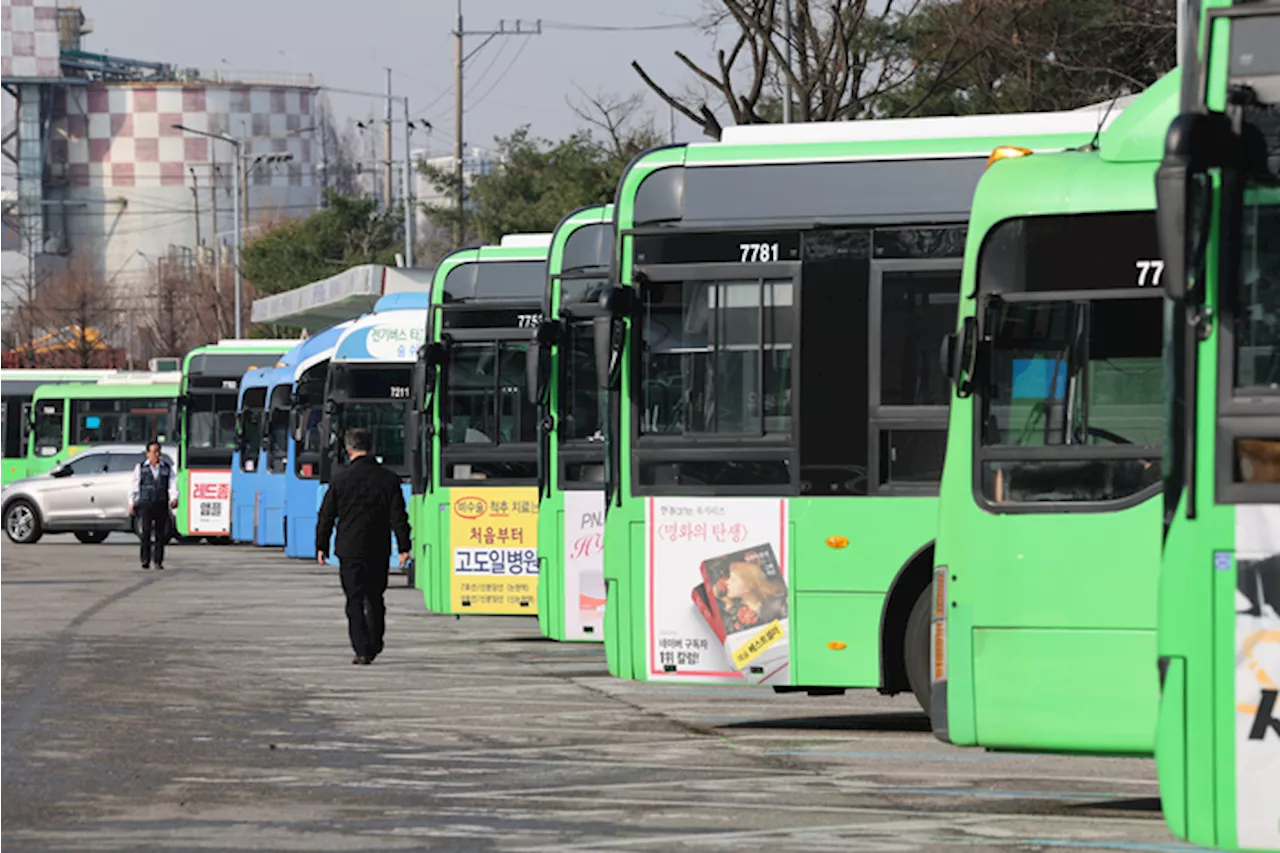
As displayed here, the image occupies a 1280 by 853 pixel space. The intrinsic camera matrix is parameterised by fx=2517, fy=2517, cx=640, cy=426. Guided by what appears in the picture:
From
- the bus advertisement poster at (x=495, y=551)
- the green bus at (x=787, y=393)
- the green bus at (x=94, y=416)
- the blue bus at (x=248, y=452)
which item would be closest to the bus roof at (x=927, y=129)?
the green bus at (x=787, y=393)

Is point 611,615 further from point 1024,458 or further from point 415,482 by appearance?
point 415,482

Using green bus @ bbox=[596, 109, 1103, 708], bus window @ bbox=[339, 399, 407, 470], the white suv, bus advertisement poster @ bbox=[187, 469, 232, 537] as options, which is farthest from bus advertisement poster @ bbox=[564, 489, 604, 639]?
the white suv

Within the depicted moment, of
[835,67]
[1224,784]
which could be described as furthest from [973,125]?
[835,67]

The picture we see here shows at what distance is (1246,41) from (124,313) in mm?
121424

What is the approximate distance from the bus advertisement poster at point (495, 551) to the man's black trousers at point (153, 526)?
13431 mm

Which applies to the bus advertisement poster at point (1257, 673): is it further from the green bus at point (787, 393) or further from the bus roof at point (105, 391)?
the bus roof at point (105, 391)

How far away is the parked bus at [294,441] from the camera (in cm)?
3086

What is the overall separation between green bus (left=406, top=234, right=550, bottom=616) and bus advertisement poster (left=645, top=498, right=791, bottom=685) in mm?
6323

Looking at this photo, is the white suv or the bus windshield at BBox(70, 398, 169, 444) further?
the bus windshield at BBox(70, 398, 169, 444)

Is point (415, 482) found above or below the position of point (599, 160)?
below

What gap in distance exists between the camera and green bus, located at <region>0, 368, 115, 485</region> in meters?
50.1

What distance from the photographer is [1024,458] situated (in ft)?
33.1

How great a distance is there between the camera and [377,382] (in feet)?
91.0

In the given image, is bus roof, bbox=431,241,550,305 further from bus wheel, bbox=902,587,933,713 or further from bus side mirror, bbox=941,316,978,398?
bus side mirror, bbox=941,316,978,398
